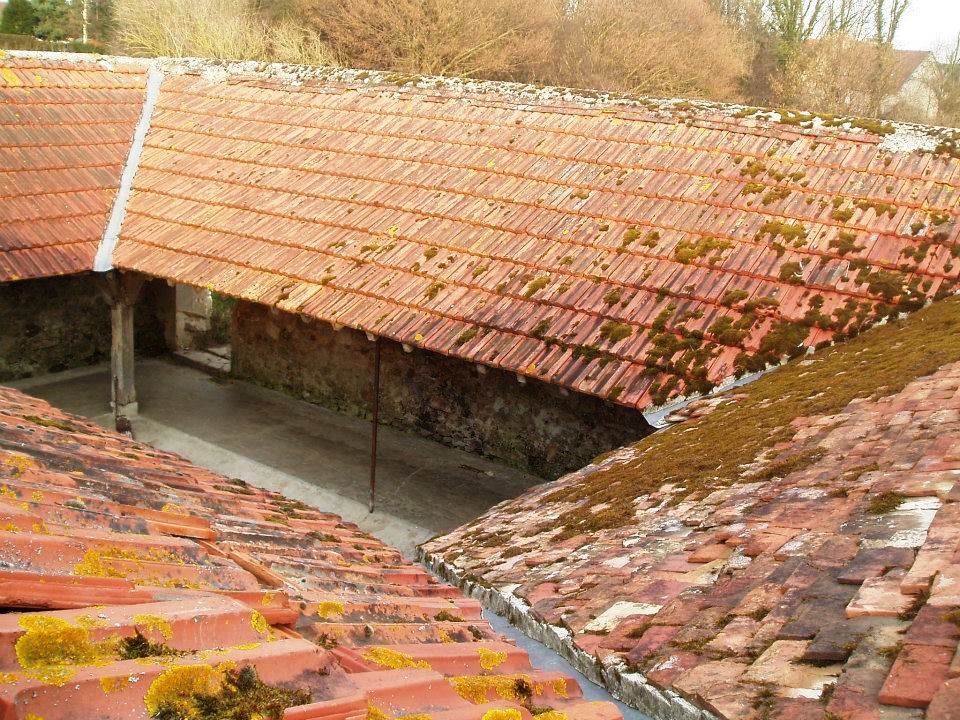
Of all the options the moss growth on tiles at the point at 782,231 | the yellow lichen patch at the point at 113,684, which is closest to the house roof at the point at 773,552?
the yellow lichen patch at the point at 113,684

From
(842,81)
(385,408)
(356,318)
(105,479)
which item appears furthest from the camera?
(842,81)

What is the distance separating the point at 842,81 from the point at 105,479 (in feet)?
93.3

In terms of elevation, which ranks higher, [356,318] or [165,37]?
[165,37]

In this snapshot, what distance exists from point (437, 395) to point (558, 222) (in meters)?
3.00

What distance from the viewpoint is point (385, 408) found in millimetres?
11844

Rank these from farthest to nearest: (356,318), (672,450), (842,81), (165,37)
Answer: (842,81)
(165,37)
(356,318)
(672,450)

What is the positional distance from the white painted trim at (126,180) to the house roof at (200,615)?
7.56 meters

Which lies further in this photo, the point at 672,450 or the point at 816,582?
the point at 672,450

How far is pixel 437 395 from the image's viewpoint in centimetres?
1117

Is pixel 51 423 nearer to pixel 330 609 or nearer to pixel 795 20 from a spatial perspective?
pixel 330 609

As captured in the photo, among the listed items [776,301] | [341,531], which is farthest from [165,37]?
[341,531]

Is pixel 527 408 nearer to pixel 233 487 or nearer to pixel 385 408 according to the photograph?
pixel 385 408

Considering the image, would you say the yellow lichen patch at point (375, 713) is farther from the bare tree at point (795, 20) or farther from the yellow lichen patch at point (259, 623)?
the bare tree at point (795, 20)

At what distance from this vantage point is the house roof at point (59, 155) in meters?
10.8
